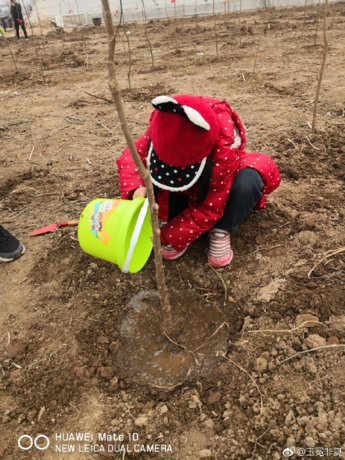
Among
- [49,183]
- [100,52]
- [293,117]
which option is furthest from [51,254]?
[100,52]

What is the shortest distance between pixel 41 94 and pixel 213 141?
12.0ft

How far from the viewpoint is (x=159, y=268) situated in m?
1.15

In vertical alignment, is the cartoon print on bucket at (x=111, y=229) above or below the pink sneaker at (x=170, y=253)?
above

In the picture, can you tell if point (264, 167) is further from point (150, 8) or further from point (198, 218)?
point (150, 8)

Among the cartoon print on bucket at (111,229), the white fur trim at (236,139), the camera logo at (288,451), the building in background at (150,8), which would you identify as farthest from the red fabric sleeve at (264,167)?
the building in background at (150,8)

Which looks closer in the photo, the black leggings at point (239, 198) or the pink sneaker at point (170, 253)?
the black leggings at point (239, 198)

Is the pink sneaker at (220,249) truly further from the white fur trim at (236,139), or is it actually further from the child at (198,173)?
the white fur trim at (236,139)

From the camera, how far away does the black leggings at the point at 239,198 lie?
1.57 m

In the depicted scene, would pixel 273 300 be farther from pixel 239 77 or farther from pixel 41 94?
pixel 41 94

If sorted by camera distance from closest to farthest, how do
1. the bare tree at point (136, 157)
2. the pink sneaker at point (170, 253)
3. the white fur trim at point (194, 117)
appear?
1. the bare tree at point (136, 157)
2. the white fur trim at point (194, 117)
3. the pink sneaker at point (170, 253)

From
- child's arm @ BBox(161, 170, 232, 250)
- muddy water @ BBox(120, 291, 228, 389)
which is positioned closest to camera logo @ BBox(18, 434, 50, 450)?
muddy water @ BBox(120, 291, 228, 389)

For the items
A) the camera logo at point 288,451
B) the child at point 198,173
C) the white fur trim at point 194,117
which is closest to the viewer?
the camera logo at point 288,451

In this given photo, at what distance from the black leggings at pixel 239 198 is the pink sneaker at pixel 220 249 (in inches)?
1.3

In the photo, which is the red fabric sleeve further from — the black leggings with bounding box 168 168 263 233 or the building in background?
the building in background
